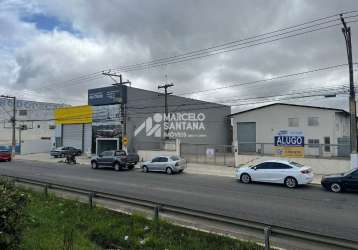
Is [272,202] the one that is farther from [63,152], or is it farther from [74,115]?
[74,115]

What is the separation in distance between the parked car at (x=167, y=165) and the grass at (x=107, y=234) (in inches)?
595

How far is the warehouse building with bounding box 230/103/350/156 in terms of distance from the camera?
3831cm

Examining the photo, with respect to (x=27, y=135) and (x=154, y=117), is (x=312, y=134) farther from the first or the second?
(x=27, y=135)

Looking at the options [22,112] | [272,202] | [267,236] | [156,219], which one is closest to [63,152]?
[22,112]

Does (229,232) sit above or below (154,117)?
below

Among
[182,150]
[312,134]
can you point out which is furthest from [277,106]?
[182,150]

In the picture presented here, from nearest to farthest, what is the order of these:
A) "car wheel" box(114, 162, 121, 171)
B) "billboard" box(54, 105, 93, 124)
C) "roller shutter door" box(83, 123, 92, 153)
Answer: "car wheel" box(114, 162, 121, 171) < "roller shutter door" box(83, 123, 92, 153) < "billboard" box(54, 105, 93, 124)

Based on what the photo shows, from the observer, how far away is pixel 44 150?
60156 millimetres

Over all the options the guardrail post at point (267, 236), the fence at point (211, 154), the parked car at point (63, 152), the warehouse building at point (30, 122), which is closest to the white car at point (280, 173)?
the fence at point (211, 154)

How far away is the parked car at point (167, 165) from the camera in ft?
83.5

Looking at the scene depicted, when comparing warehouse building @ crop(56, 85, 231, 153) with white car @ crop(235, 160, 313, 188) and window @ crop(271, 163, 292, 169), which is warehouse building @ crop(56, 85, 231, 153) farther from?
window @ crop(271, 163, 292, 169)

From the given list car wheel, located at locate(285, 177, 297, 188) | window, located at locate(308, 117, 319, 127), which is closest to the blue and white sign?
car wheel, located at locate(285, 177, 297, 188)

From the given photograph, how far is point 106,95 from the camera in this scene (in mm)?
44875

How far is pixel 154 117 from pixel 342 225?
37.8 meters
